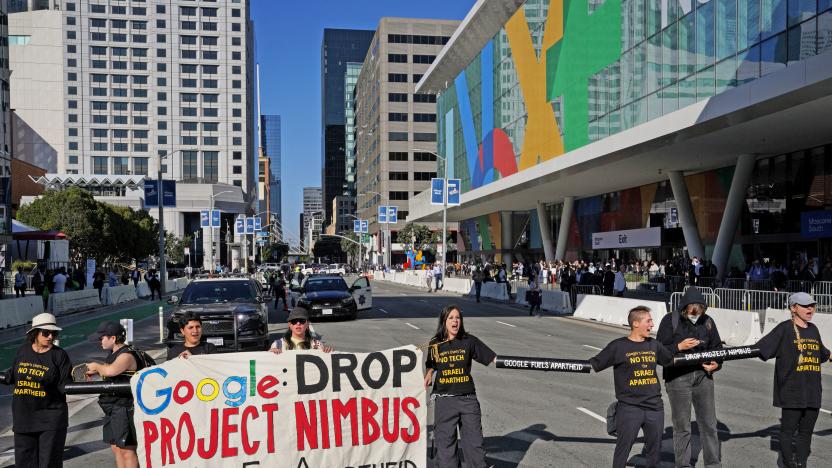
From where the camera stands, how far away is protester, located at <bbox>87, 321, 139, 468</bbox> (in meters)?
6.45

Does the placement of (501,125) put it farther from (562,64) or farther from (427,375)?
(427,375)

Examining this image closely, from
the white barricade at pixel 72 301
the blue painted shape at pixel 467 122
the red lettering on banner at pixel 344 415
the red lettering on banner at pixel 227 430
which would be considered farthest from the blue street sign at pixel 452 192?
the red lettering on banner at pixel 227 430

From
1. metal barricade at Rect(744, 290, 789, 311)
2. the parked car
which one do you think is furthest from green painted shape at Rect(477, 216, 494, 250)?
metal barricade at Rect(744, 290, 789, 311)

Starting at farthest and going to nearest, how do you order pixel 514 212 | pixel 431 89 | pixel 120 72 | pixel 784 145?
pixel 120 72 < pixel 431 89 < pixel 514 212 < pixel 784 145

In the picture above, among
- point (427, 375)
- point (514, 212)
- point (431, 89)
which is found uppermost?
point (431, 89)

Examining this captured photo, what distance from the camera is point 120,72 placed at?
133 metres

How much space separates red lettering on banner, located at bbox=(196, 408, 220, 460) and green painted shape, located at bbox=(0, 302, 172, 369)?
11359 millimetres

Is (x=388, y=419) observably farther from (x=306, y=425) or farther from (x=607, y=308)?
(x=607, y=308)

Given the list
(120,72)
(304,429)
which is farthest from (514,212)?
(120,72)

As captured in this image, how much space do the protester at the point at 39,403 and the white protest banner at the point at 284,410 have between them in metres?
0.72

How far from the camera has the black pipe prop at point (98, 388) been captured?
623 centimetres

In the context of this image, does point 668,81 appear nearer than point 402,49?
Yes

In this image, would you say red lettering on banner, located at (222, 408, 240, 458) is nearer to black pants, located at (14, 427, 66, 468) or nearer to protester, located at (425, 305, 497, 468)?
black pants, located at (14, 427, 66, 468)

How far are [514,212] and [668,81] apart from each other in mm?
38317
